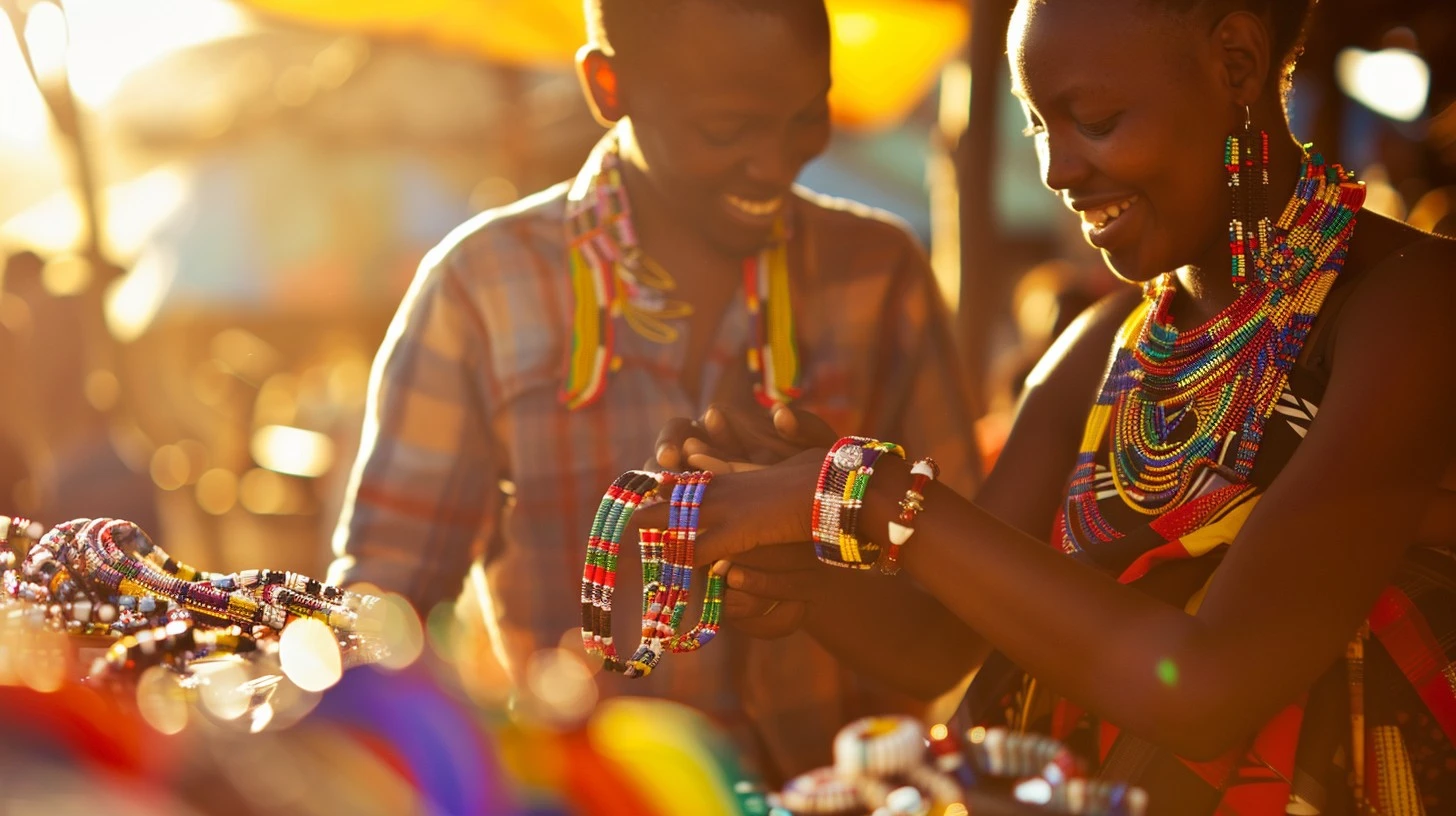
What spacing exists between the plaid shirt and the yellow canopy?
8.89ft

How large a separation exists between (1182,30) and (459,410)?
58.7 inches

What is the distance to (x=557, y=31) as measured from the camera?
231 inches

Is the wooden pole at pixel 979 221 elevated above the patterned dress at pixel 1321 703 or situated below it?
above

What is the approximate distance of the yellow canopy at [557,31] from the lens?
543cm

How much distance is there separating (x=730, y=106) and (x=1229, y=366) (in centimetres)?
102

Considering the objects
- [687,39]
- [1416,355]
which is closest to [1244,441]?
[1416,355]

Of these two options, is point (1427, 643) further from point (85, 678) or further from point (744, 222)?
point (85, 678)

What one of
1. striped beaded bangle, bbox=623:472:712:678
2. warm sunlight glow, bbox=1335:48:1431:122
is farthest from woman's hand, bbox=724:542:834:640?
warm sunlight glow, bbox=1335:48:1431:122

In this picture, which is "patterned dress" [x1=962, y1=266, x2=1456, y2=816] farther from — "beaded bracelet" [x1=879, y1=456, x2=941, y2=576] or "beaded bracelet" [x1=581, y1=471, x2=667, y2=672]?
"beaded bracelet" [x1=581, y1=471, x2=667, y2=672]

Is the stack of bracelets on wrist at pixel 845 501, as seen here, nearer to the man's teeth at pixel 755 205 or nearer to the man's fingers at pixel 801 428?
the man's fingers at pixel 801 428

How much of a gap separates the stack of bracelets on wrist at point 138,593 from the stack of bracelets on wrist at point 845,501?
0.58 m

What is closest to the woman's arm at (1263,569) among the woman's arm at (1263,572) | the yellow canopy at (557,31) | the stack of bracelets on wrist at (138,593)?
the woman's arm at (1263,572)

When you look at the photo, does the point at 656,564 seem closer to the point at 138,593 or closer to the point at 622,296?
the point at 138,593

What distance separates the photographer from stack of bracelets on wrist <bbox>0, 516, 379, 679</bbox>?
1599 mm
